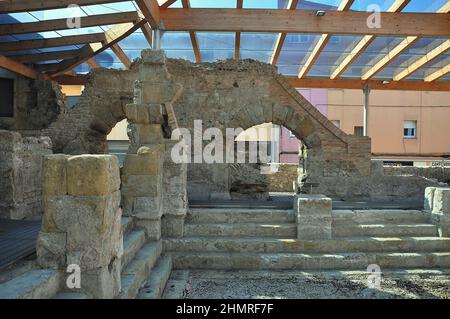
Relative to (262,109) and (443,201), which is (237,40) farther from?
(443,201)

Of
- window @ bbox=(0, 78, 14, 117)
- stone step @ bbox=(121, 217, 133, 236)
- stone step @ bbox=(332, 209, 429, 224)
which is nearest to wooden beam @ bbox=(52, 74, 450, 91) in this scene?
window @ bbox=(0, 78, 14, 117)

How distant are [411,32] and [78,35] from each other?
349 inches

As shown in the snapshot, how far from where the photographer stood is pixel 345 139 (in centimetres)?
938

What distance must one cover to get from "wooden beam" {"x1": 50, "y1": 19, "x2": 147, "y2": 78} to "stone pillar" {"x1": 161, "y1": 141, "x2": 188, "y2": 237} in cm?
562

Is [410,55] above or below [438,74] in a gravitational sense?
above

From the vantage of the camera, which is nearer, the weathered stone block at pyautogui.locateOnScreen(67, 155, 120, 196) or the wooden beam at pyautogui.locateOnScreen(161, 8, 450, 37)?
the weathered stone block at pyautogui.locateOnScreen(67, 155, 120, 196)

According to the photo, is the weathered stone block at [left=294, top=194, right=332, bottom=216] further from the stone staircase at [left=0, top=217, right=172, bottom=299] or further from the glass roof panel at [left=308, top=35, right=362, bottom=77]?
the glass roof panel at [left=308, top=35, right=362, bottom=77]

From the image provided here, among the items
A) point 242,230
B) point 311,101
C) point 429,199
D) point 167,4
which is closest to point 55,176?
point 242,230

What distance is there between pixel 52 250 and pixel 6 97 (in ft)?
37.3

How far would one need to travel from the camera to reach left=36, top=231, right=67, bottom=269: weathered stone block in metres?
2.82

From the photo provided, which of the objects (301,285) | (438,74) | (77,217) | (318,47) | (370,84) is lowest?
(301,285)

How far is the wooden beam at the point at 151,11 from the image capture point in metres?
7.34

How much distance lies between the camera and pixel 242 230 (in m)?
5.35

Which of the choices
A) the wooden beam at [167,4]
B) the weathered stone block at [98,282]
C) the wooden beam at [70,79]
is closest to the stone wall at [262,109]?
the wooden beam at [167,4]
